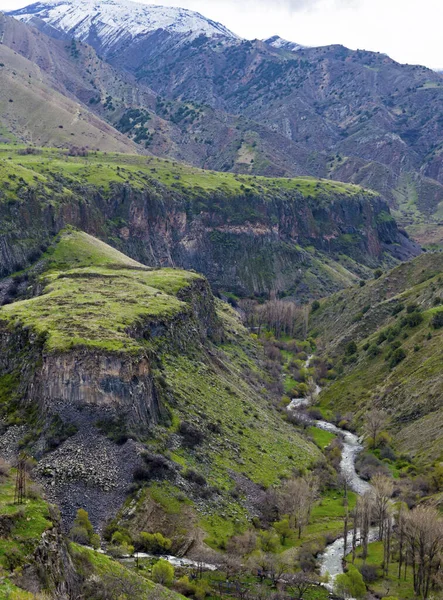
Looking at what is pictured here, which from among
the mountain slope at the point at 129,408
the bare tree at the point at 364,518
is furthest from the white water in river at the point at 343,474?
the mountain slope at the point at 129,408

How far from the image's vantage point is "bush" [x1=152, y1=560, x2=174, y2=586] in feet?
227

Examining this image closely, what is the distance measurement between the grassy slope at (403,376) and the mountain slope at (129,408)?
19000 millimetres

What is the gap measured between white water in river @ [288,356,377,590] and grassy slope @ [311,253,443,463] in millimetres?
6341

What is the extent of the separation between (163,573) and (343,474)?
52877 millimetres

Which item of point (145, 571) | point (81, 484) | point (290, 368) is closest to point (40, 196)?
point (290, 368)

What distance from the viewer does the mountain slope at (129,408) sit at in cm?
8544

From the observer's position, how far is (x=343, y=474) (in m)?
116

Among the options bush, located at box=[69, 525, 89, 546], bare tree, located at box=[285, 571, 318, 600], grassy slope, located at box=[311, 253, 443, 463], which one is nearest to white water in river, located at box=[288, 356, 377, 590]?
bare tree, located at box=[285, 571, 318, 600]

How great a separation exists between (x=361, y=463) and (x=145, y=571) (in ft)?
188

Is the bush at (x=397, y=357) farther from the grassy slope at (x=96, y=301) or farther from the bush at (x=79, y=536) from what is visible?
the bush at (x=79, y=536)

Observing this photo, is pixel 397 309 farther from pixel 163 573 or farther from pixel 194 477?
pixel 163 573

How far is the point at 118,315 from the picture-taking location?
112 meters

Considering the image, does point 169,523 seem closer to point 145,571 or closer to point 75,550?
point 145,571

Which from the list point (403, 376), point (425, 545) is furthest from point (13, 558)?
point (403, 376)
